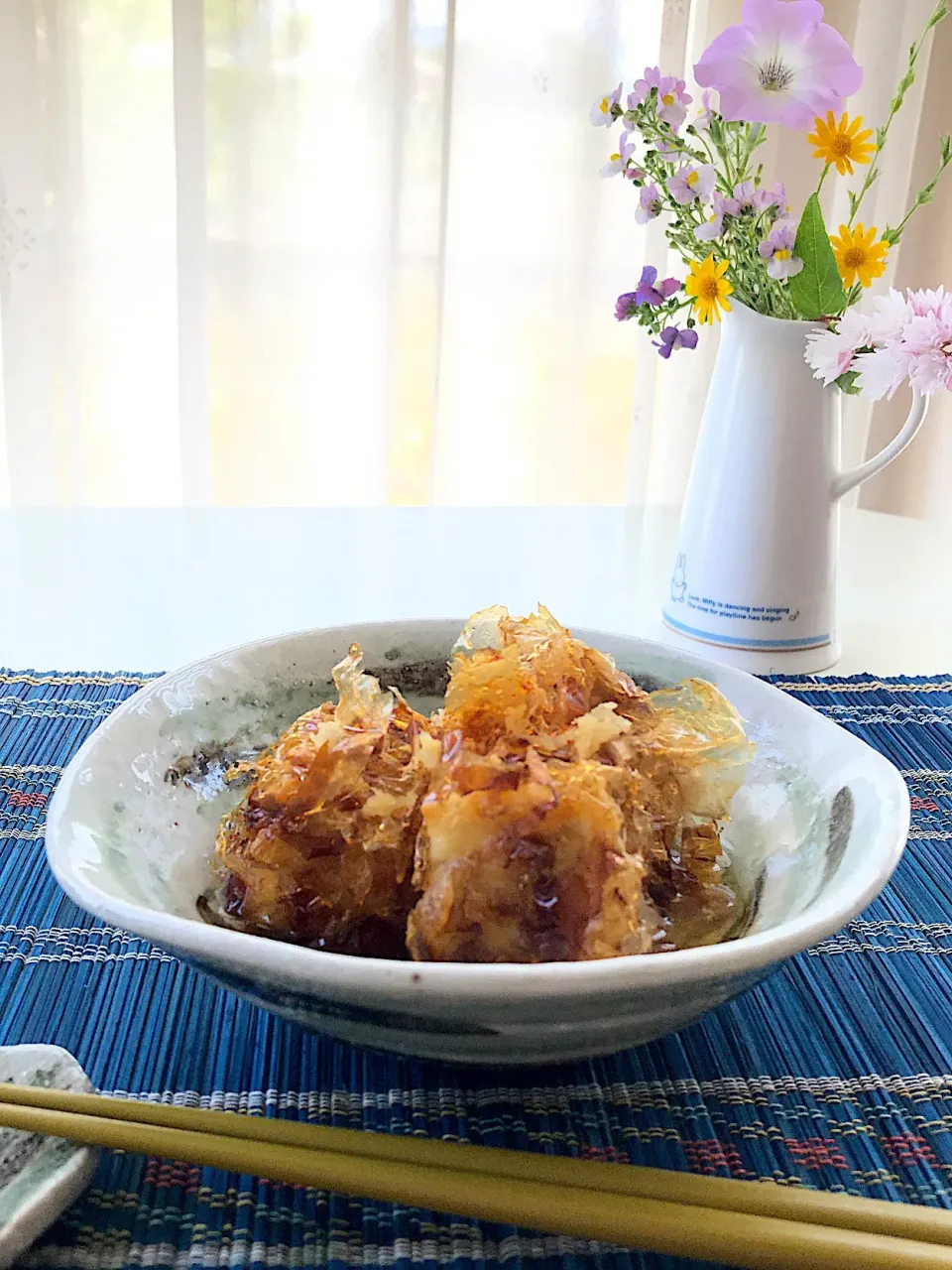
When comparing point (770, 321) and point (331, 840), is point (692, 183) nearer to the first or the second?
point (770, 321)

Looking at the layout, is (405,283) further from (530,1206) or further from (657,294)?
(530,1206)

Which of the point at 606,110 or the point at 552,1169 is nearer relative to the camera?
the point at 552,1169

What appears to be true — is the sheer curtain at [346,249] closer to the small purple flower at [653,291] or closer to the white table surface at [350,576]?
the white table surface at [350,576]

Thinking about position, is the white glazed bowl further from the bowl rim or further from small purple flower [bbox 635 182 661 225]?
small purple flower [bbox 635 182 661 225]

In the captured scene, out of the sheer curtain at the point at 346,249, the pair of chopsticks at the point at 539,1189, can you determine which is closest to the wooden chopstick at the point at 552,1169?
the pair of chopsticks at the point at 539,1189

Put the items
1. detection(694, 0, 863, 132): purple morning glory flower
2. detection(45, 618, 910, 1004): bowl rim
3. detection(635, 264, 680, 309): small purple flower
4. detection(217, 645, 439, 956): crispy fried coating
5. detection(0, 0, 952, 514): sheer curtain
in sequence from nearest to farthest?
detection(45, 618, 910, 1004): bowl rim < detection(217, 645, 439, 956): crispy fried coating < detection(694, 0, 863, 132): purple morning glory flower < detection(635, 264, 680, 309): small purple flower < detection(0, 0, 952, 514): sheer curtain

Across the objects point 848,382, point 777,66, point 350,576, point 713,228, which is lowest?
point 350,576

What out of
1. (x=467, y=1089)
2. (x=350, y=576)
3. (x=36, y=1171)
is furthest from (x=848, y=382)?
(x=36, y=1171)

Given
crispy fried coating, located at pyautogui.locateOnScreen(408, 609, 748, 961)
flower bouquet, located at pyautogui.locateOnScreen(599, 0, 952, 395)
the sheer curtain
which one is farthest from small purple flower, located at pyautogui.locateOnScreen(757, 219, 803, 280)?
the sheer curtain
